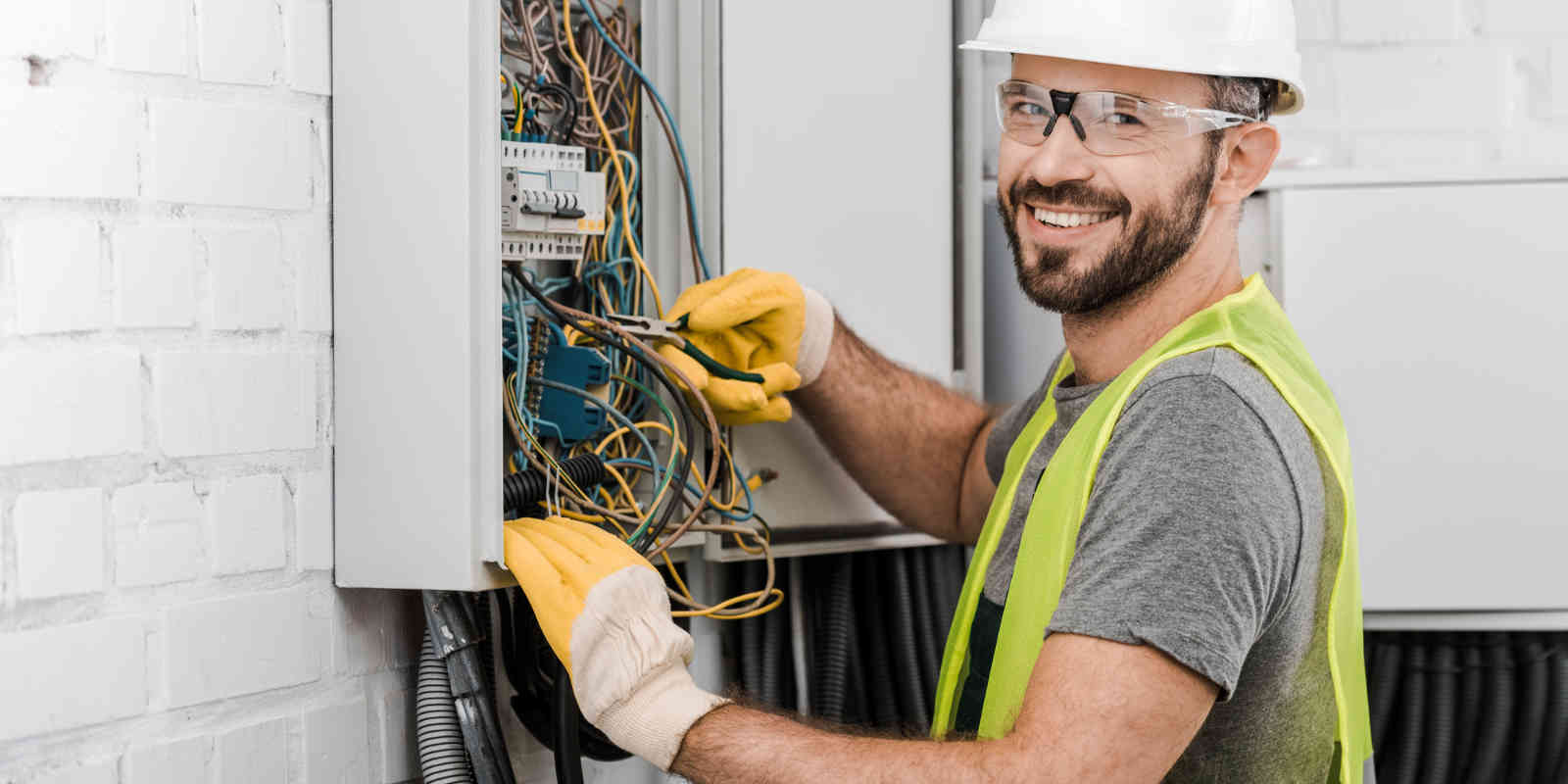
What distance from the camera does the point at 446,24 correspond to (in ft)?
4.11

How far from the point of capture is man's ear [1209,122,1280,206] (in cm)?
141

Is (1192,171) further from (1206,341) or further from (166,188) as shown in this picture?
(166,188)

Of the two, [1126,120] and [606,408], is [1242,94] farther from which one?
[606,408]

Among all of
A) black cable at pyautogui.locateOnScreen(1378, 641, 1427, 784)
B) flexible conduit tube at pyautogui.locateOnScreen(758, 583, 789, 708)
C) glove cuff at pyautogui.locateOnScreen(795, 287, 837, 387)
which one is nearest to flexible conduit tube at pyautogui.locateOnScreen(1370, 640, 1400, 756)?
black cable at pyautogui.locateOnScreen(1378, 641, 1427, 784)

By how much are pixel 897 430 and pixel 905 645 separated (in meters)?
0.31

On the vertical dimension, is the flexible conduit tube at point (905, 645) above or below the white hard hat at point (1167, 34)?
below

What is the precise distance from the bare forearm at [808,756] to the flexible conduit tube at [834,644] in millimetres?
598

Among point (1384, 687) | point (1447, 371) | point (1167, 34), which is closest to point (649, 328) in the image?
point (1167, 34)

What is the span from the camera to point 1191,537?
114 centimetres

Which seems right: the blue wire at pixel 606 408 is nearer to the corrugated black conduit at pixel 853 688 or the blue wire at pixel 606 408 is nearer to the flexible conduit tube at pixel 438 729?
the flexible conduit tube at pixel 438 729

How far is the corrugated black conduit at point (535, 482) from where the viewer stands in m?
1.36

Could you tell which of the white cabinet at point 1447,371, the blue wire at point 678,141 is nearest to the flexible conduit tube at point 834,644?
the blue wire at point 678,141

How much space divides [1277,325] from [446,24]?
2.65 feet

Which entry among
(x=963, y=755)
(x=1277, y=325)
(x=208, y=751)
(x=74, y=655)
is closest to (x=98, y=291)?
(x=74, y=655)
